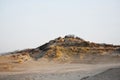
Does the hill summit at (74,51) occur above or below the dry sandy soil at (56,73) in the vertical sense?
above

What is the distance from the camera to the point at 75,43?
153ft

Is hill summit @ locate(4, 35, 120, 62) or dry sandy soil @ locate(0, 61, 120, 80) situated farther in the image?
hill summit @ locate(4, 35, 120, 62)

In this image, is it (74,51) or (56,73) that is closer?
(56,73)

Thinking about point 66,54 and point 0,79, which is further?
point 66,54

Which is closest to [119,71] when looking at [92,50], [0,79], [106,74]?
[106,74]

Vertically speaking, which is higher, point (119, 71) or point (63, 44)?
point (63, 44)

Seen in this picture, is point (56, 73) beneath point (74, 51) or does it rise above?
beneath

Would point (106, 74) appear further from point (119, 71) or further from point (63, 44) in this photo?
point (63, 44)

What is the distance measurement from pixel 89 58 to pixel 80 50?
10.3 feet

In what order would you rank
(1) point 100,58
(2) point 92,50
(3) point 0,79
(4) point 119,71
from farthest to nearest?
(2) point 92,50 → (1) point 100,58 → (3) point 0,79 → (4) point 119,71

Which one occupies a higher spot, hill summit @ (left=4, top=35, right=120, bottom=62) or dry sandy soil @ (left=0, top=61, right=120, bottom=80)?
hill summit @ (left=4, top=35, right=120, bottom=62)

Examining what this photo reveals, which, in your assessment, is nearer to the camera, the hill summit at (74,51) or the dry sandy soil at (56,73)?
the dry sandy soil at (56,73)

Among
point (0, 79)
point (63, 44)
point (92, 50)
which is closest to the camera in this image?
point (0, 79)

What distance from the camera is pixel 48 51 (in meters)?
43.0
